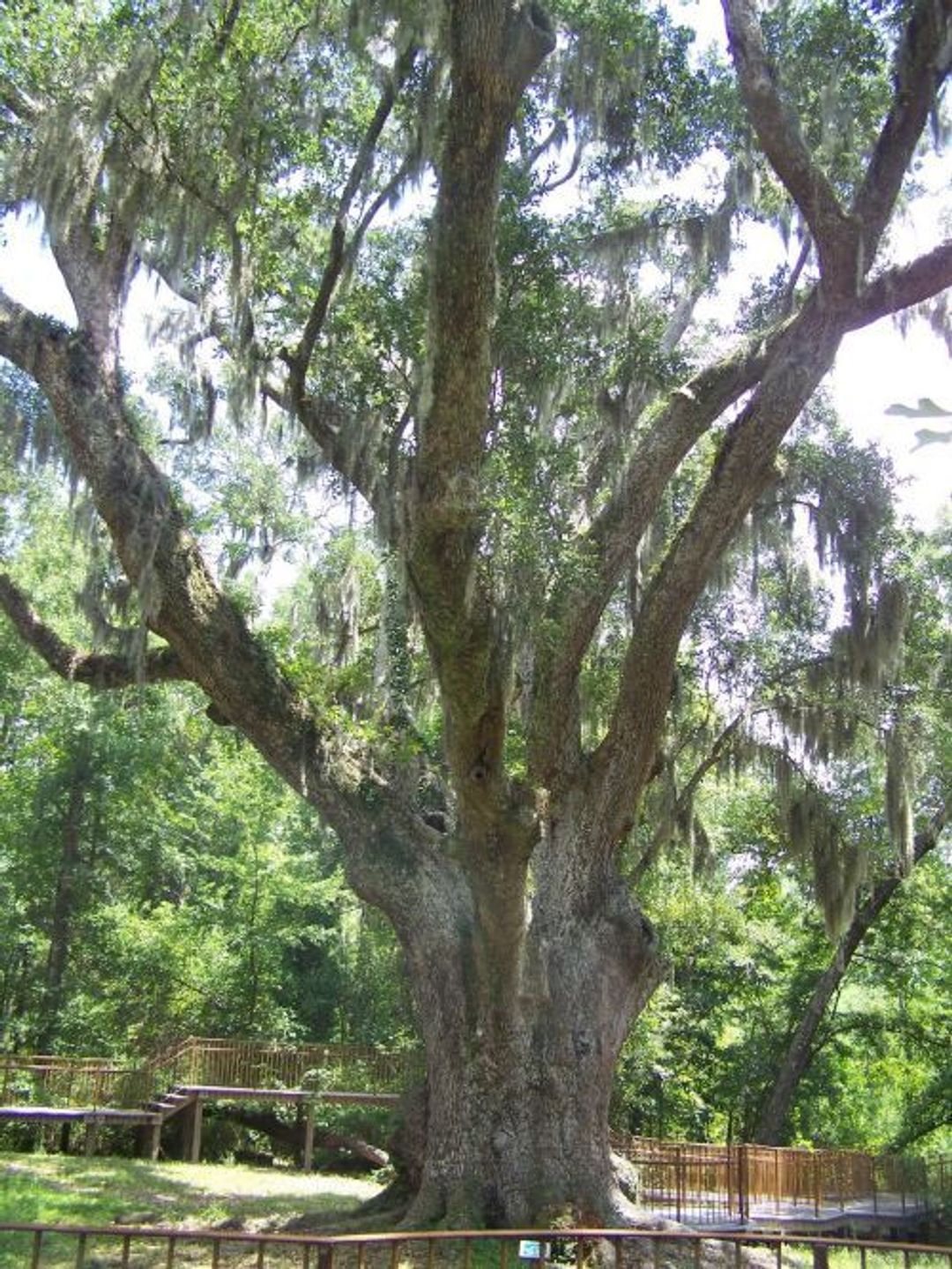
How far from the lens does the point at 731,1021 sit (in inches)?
952

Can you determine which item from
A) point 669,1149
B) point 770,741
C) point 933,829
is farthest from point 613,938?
point 933,829

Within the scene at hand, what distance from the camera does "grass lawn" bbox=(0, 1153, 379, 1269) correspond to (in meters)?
8.78

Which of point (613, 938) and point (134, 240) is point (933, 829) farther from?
point (134, 240)

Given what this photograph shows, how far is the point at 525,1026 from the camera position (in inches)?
358

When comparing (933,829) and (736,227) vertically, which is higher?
(736,227)

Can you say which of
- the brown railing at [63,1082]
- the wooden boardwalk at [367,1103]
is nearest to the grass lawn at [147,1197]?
the wooden boardwalk at [367,1103]

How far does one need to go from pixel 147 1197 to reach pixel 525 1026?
4519mm

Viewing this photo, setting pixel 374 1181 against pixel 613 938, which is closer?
pixel 613 938

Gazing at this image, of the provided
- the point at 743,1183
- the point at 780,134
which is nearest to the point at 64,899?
the point at 743,1183

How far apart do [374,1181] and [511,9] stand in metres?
13.8

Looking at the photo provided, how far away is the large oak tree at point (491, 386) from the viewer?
8.55 meters

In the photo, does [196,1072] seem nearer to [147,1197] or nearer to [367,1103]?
[367,1103]

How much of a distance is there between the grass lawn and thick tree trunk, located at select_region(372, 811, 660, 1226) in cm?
126

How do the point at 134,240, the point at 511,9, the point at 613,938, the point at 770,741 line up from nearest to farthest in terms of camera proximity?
→ the point at 511,9 < the point at 613,938 < the point at 134,240 < the point at 770,741
